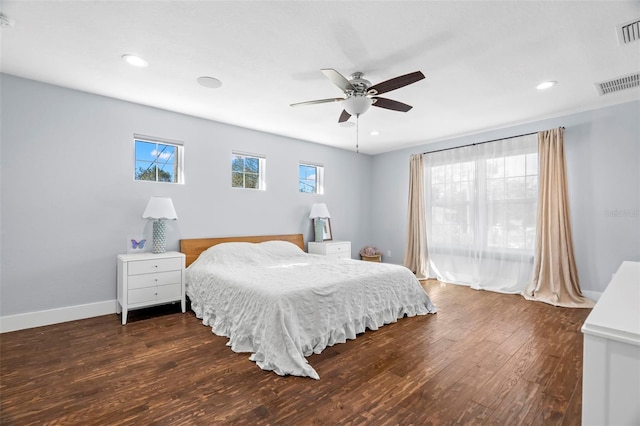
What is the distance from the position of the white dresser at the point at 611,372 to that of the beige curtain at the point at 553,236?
12.9 ft

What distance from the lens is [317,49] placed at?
8.21 feet

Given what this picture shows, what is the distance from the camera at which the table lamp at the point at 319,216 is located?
210 inches

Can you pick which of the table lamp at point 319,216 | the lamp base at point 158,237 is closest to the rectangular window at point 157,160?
the lamp base at point 158,237

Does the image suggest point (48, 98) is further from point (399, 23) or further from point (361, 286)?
point (361, 286)

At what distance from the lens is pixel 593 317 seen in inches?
35.0

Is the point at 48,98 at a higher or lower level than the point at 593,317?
higher

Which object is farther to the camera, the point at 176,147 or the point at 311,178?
the point at 311,178

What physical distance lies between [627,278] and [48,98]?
5.02 meters

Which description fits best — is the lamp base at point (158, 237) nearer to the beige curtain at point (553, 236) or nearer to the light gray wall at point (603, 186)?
the beige curtain at point (553, 236)

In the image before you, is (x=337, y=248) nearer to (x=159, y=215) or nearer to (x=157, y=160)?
(x=159, y=215)

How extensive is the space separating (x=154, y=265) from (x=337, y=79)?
283cm

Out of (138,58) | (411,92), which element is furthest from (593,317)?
(138,58)

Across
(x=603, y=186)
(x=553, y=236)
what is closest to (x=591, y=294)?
(x=553, y=236)

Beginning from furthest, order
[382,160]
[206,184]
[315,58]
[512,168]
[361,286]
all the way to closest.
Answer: [382,160] < [512,168] < [206,184] < [361,286] < [315,58]
